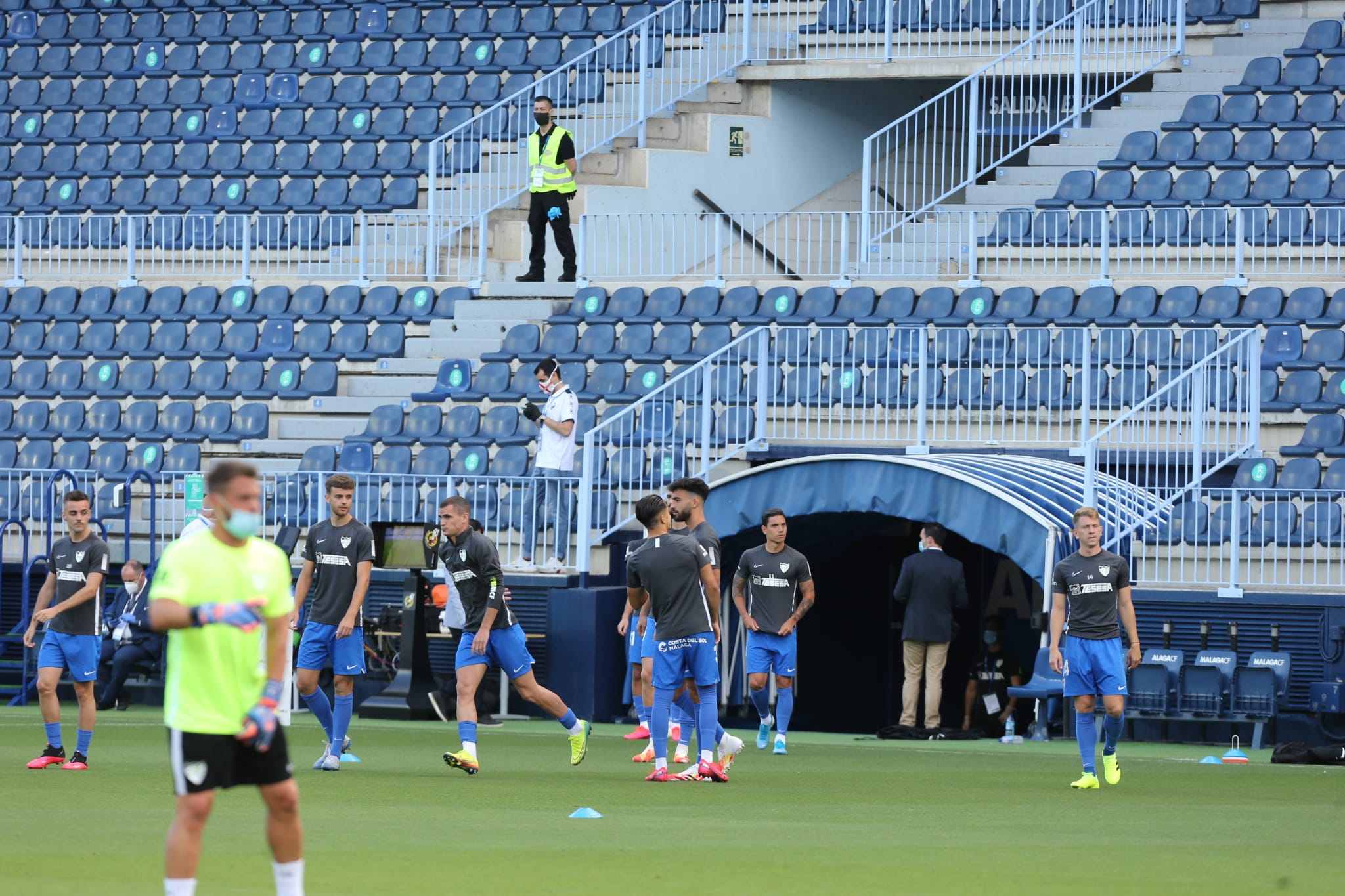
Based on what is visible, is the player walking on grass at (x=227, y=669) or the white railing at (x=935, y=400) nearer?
the player walking on grass at (x=227, y=669)

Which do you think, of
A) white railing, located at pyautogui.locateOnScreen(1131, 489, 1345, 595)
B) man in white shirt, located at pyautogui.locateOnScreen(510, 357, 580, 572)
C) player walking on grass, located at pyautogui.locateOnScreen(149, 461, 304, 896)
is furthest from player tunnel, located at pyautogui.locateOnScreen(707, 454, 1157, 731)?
player walking on grass, located at pyautogui.locateOnScreen(149, 461, 304, 896)

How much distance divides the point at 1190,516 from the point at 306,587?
27.6ft

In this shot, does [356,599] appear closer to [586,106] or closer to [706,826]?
[706,826]

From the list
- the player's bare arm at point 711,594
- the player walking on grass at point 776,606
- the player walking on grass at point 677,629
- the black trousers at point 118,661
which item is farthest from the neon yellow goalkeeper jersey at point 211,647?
the black trousers at point 118,661

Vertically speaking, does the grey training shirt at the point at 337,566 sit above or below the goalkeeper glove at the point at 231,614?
below

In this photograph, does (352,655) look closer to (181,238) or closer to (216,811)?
(216,811)

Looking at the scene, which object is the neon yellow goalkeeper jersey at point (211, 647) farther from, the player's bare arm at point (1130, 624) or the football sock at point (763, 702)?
the football sock at point (763, 702)

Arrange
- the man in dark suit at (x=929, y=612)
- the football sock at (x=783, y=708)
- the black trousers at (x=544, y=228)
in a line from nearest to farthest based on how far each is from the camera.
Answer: the football sock at (x=783, y=708) < the man in dark suit at (x=929, y=612) < the black trousers at (x=544, y=228)

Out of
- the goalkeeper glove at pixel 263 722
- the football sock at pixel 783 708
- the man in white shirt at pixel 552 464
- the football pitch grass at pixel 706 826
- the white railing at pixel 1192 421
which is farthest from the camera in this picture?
the man in white shirt at pixel 552 464

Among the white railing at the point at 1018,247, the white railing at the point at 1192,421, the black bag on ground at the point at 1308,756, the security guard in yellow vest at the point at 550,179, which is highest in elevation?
the security guard in yellow vest at the point at 550,179

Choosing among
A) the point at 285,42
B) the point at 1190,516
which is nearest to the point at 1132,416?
the point at 1190,516

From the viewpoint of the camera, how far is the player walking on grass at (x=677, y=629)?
13969mm

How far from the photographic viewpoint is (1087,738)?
1441cm

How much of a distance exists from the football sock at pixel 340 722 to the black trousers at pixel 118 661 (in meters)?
7.02
